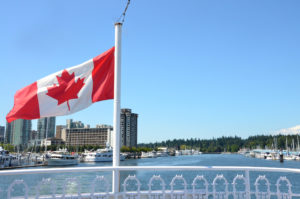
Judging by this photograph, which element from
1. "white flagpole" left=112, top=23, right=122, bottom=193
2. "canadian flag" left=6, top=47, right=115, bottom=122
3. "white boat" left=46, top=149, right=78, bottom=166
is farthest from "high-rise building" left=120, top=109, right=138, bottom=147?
"white flagpole" left=112, top=23, right=122, bottom=193

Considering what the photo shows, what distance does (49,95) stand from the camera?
8039mm

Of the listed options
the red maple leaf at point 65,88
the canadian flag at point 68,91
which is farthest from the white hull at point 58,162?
the red maple leaf at point 65,88

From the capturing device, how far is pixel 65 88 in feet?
26.8

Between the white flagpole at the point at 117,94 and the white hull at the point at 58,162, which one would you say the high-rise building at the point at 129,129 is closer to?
the white hull at the point at 58,162

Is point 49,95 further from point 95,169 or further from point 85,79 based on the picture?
point 95,169

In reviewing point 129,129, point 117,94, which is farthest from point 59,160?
point 129,129

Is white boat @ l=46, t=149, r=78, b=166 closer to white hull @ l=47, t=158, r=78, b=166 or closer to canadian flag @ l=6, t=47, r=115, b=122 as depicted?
white hull @ l=47, t=158, r=78, b=166

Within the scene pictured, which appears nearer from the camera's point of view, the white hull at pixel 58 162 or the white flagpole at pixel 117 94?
the white flagpole at pixel 117 94

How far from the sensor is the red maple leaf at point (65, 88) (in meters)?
8.09

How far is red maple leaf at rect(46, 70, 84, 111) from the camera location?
8086 mm

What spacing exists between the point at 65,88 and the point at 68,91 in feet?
0.45

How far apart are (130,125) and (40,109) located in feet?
617

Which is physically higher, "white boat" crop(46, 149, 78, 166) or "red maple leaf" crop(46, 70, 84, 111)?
"red maple leaf" crop(46, 70, 84, 111)

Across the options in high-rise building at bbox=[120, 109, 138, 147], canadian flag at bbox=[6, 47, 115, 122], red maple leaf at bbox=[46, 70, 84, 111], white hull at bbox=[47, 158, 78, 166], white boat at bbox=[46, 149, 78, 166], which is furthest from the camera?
high-rise building at bbox=[120, 109, 138, 147]
